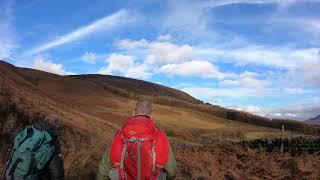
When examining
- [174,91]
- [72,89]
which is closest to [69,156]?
[72,89]

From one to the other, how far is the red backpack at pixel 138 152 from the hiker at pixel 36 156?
1489 millimetres

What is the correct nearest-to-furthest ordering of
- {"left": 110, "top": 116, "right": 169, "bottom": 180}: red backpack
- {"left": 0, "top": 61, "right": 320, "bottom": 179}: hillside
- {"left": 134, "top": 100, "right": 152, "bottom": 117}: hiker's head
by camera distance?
{"left": 110, "top": 116, "right": 169, "bottom": 180}: red backpack, {"left": 134, "top": 100, "right": 152, "bottom": 117}: hiker's head, {"left": 0, "top": 61, "right": 320, "bottom": 179}: hillside

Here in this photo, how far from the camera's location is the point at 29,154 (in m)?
5.58

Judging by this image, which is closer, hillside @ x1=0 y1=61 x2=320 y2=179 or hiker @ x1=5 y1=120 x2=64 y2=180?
hiker @ x1=5 y1=120 x2=64 y2=180

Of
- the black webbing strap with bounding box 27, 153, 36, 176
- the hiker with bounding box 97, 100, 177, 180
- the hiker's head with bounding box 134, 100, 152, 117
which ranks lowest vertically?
the black webbing strap with bounding box 27, 153, 36, 176

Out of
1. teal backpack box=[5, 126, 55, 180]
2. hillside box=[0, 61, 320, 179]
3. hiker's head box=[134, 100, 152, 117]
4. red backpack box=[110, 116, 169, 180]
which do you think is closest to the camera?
red backpack box=[110, 116, 169, 180]

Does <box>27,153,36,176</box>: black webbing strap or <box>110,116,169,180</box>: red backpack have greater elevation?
<box>110,116,169,180</box>: red backpack

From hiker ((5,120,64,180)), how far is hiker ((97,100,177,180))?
1341mm

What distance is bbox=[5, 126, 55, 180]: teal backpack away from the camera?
556cm

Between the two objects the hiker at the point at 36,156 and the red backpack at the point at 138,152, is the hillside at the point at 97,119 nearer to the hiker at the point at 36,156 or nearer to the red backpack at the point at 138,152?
the hiker at the point at 36,156

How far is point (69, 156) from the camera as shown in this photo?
10469mm

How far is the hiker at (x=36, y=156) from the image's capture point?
5570mm

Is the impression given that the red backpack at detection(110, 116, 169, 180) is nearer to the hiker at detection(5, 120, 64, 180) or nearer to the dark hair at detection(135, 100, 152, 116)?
the dark hair at detection(135, 100, 152, 116)

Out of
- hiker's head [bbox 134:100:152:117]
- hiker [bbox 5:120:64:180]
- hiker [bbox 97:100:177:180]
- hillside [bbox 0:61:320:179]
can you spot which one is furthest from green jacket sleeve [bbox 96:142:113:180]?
hillside [bbox 0:61:320:179]
